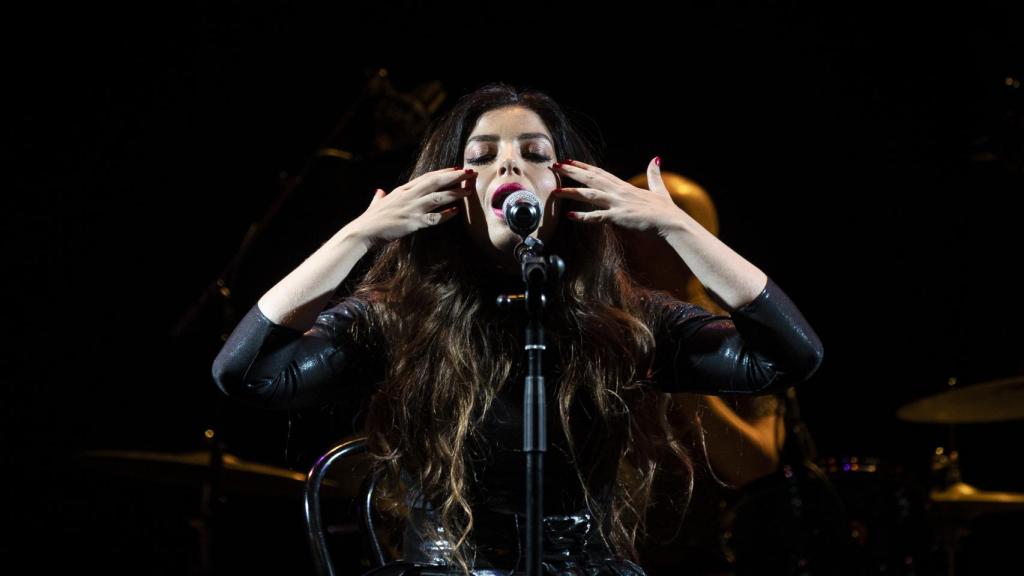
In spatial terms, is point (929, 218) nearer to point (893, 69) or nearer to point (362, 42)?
point (893, 69)

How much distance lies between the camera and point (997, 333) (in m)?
3.85

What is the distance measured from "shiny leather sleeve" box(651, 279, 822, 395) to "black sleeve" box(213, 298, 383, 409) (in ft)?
1.85

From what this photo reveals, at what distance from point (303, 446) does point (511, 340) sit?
228 cm

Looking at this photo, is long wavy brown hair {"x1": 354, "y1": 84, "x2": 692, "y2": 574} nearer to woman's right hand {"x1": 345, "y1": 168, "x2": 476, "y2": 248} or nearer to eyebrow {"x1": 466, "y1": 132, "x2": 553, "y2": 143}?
eyebrow {"x1": 466, "y1": 132, "x2": 553, "y2": 143}

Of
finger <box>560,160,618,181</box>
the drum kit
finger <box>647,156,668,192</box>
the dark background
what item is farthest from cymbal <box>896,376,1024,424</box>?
finger <box>560,160,618,181</box>

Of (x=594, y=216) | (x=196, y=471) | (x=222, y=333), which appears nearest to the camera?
(x=594, y=216)

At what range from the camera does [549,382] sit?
5.70ft

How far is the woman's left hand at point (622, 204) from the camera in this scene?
5.31 feet

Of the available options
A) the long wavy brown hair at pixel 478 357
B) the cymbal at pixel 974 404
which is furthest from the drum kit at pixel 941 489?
the long wavy brown hair at pixel 478 357

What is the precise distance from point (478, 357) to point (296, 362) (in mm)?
328

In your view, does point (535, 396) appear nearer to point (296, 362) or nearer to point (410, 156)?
point (296, 362)

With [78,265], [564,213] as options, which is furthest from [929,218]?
[78,265]

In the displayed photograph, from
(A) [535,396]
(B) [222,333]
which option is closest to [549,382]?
(A) [535,396]

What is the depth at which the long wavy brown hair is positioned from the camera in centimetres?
169
